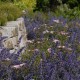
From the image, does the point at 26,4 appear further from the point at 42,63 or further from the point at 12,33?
the point at 42,63

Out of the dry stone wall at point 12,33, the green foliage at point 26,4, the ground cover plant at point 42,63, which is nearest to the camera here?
the ground cover plant at point 42,63

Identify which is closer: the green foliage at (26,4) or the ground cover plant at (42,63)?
the ground cover plant at (42,63)

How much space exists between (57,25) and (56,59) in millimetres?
3417

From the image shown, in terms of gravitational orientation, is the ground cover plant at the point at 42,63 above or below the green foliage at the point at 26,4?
above

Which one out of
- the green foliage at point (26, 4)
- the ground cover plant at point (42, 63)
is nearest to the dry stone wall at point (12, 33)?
the ground cover plant at point (42, 63)

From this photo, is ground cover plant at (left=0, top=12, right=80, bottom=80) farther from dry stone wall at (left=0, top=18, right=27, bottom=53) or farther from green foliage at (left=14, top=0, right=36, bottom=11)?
green foliage at (left=14, top=0, right=36, bottom=11)

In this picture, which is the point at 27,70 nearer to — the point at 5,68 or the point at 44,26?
the point at 5,68

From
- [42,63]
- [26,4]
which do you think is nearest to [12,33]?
[42,63]

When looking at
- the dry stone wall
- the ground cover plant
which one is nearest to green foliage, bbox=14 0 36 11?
the dry stone wall

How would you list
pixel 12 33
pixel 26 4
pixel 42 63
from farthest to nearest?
pixel 26 4 < pixel 12 33 < pixel 42 63

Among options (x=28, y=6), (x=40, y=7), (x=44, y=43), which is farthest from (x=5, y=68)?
(x=40, y=7)

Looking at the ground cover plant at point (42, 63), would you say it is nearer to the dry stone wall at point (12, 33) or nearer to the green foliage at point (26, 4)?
the dry stone wall at point (12, 33)

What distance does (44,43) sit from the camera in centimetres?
652

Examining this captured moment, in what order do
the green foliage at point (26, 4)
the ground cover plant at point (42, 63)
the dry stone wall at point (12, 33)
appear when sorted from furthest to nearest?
1. the green foliage at point (26, 4)
2. the dry stone wall at point (12, 33)
3. the ground cover plant at point (42, 63)
